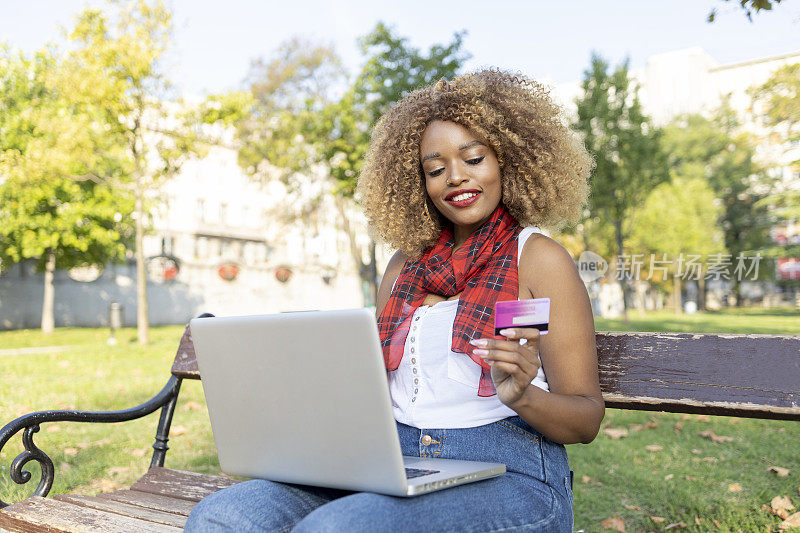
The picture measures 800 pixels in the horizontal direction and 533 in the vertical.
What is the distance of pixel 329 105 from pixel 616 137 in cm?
675

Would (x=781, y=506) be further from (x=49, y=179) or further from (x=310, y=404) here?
(x=49, y=179)

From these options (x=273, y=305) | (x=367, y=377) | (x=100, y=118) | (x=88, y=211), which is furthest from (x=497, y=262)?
(x=273, y=305)

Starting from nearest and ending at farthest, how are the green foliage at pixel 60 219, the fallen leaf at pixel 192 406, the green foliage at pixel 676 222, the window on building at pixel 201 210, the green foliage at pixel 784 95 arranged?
the fallen leaf at pixel 192 406 → the green foliage at pixel 784 95 → the green foliage at pixel 60 219 → the green foliage at pixel 676 222 → the window on building at pixel 201 210

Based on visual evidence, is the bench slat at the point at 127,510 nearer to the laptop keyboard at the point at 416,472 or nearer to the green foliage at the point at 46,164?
the laptop keyboard at the point at 416,472

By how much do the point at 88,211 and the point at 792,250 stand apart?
20.0 metres

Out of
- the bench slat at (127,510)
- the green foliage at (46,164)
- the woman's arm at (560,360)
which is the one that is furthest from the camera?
the green foliage at (46,164)

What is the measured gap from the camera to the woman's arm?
1.70 m

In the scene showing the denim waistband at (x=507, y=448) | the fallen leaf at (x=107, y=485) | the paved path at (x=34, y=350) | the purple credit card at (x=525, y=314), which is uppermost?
the purple credit card at (x=525, y=314)

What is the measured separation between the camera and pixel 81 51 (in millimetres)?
12672

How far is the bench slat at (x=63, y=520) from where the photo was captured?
2139 millimetres

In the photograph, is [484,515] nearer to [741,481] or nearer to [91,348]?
[741,481]

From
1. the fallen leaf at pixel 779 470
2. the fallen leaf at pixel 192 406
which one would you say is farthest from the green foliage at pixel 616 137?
the fallen leaf at pixel 779 470

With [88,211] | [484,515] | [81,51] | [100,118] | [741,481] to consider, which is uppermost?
[81,51]

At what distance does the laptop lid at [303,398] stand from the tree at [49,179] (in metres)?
12.6
